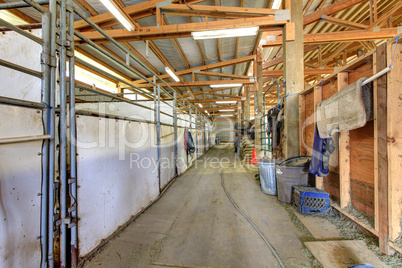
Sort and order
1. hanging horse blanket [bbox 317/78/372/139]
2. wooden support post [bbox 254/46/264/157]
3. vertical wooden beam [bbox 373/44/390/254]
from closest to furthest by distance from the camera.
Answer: vertical wooden beam [bbox 373/44/390/254] < hanging horse blanket [bbox 317/78/372/139] < wooden support post [bbox 254/46/264/157]

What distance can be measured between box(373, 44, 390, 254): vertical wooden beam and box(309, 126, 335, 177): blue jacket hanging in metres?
0.48

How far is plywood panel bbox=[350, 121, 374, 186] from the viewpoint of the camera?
1648 millimetres

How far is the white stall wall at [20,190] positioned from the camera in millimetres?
990

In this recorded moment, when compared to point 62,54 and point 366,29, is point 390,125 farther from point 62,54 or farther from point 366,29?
point 366,29

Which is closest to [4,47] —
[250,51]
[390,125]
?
[390,125]

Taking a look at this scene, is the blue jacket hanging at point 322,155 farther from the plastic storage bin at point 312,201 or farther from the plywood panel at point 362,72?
the plywood panel at point 362,72

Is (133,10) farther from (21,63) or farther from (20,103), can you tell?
(20,103)

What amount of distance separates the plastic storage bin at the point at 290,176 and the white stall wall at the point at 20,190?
9.93 feet

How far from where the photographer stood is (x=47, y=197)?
3.95 feet

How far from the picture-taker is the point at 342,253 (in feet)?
4.82

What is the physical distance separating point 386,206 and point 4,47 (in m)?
3.71

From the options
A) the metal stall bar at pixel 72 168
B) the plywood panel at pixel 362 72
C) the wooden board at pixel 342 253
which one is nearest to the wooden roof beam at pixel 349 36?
the plywood panel at pixel 362 72

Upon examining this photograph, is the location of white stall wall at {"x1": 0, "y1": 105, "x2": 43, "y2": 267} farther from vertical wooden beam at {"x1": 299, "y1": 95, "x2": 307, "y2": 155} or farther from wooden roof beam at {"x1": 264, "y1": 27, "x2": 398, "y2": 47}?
wooden roof beam at {"x1": 264, "y1": 27, "x2": 398, "y2": 47}

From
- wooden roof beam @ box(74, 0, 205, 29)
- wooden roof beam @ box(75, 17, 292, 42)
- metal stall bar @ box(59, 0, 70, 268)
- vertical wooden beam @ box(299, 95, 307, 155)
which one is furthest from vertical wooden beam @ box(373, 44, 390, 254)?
wooden roof beam @ box(74, 0, 205, 29)
